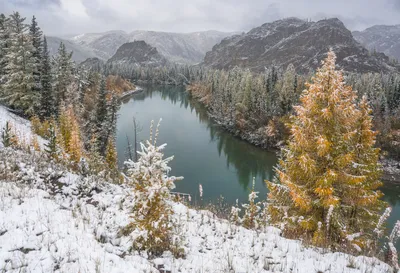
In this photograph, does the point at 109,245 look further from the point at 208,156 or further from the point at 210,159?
the point at 208,156

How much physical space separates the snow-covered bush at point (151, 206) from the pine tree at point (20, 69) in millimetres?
31596

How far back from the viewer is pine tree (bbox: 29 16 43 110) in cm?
3209

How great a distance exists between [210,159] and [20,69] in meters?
29.1

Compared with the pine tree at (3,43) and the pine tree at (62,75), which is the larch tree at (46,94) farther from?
the pine tree at (3,43)

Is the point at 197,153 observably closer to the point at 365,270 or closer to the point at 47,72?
the point at 47,72

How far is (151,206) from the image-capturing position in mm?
5484

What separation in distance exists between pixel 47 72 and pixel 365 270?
39.3 metres

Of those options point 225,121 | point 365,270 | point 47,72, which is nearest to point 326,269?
point 365,270

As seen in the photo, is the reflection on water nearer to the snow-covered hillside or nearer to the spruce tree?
the spruce tree

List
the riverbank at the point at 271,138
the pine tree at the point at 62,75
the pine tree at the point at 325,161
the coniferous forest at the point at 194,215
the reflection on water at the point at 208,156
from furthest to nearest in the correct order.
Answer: the riverbank at the point at 271,138 → the pine tree at the point at 62,75 → the reflection on water at the point at 208,156 → the pine tree at the point at 325,161 → the coniferous forest at the point at 194,215

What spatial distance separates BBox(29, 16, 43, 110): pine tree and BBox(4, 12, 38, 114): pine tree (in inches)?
19.1

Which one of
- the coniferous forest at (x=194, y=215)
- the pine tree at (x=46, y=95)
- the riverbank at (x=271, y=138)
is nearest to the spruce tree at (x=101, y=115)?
the pine tree at (x=46, y=95)

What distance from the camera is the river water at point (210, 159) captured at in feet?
108

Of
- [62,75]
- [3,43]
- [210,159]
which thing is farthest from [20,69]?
[210,159]
